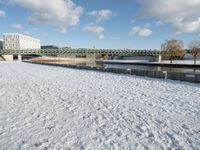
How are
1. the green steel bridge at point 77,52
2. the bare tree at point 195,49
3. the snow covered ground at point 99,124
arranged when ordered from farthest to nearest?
the green steel bridge at point 77,52, the bare tree at point 195,49, the snow covered ground at point 99,124

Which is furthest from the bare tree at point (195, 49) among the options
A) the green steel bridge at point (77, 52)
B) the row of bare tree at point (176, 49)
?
the green steel bridge at point (77, 52)

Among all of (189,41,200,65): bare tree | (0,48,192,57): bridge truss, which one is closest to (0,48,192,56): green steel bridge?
(0,48,192,57): bridge truss

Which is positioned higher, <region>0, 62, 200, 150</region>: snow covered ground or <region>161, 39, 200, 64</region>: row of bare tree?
<region>161, 39, 200, 64</region>: row of bare tree

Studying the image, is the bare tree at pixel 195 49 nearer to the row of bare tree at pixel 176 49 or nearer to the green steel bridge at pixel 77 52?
the row of bare tree at pixel 176 49

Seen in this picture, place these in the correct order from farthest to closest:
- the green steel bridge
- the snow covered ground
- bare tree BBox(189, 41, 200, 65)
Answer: the green steel bridge, bare tree BBox(189, 41, 200, 65), the snow covered ground

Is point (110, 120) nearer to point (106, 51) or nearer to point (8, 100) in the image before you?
point (8, 100)

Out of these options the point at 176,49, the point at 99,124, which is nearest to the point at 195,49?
the point at 176,49

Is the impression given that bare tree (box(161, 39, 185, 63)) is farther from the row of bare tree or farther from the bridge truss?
the bridge truss

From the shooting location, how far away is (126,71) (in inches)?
948

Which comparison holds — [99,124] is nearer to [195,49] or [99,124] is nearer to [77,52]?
[195,49]

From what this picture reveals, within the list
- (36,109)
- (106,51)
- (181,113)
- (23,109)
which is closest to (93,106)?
(36,109)

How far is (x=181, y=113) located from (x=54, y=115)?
16.4 ft

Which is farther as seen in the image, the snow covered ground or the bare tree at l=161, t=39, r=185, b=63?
the bare tree at l=161, t=39, r=185, b=63

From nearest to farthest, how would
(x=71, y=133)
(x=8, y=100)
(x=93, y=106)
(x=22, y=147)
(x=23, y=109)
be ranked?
(x=22, y=147) → (x=71, y=133) → (x=23, y=109) → (x=93, y=106) → (x=8, y=100)
